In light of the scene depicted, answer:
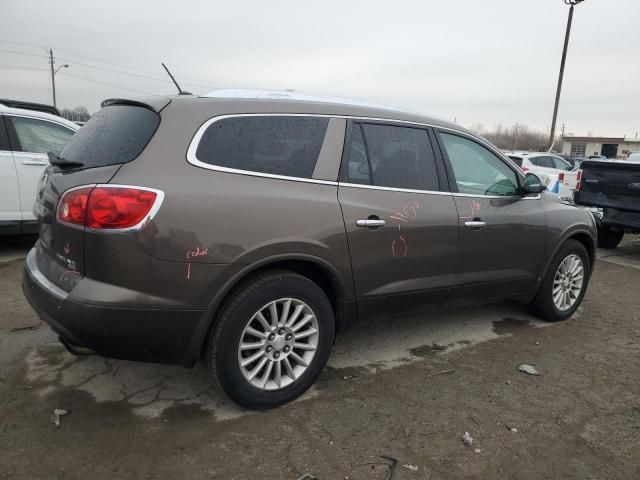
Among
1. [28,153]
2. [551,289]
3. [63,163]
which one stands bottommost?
[551,289]

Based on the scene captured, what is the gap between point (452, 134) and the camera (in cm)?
380

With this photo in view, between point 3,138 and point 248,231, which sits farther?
point 3,138

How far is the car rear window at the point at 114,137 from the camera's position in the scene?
2.61m

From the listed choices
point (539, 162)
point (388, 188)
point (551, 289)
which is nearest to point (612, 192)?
point (551, 289)

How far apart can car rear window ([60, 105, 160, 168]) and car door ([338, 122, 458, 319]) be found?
1.14 m

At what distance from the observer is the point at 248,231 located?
264cm

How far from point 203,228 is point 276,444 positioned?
1163mm

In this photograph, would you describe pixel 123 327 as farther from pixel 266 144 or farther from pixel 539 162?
pixel 539 162

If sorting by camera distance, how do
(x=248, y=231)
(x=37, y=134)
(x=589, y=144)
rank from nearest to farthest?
(x=248, y=231), (x=37, y=134), (x=589, y=144)

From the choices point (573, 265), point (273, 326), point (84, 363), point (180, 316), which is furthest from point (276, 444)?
point (573, 265)

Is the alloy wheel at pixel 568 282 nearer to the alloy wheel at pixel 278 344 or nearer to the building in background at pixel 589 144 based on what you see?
the alloy wheel at pixel 278 344

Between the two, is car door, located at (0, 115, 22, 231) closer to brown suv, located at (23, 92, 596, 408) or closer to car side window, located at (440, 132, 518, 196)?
brown suv, located at (23, 92, 596, 408)

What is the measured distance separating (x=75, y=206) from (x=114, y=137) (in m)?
0.47

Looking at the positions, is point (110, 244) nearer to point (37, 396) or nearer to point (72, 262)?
point (72, 262)
